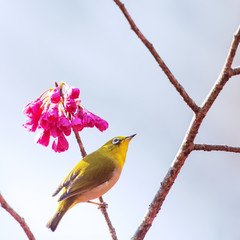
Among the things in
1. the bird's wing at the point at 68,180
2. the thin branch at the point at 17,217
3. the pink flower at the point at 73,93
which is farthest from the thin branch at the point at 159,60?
the bird's wing at the point at 68,180

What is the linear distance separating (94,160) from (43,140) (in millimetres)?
1290

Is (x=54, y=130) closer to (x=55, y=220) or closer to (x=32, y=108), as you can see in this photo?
(x=32, y=108)

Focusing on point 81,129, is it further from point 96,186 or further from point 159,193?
point 96,186

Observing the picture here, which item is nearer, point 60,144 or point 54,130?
point 54,130

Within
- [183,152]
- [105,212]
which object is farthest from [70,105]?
[183,152]

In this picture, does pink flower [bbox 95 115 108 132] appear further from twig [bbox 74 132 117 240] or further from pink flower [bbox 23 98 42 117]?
pink flower [bbox 23 98 42 117]

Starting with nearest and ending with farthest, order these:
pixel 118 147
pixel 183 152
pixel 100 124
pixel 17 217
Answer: pixel 17 217 < pixel 183 152 < pixel 100 124 < pixel 118 147

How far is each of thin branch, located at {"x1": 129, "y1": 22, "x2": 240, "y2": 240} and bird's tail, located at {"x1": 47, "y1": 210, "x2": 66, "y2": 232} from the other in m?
1.16

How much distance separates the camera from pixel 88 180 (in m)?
3.78

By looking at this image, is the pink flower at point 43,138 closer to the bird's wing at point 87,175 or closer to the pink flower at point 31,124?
the pink flower at point 31,124

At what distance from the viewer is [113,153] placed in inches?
177

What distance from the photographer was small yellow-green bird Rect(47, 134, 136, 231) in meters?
3.52

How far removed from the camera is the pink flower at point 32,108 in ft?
9.43

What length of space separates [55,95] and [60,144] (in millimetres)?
363
